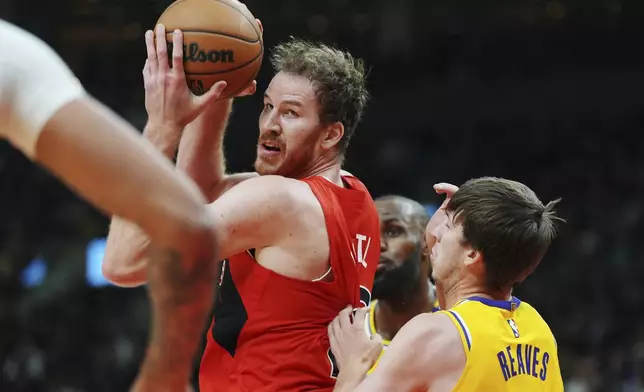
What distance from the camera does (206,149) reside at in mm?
3746

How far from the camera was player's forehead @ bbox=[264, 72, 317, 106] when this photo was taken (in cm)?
343

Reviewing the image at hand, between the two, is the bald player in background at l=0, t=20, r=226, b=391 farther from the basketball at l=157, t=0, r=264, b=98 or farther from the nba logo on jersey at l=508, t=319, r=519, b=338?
the nba logo on jersey at l=508, t=319, r=519, b=338

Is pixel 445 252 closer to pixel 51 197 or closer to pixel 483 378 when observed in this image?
pixel 483 378

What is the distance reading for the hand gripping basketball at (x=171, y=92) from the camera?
3.01 metres


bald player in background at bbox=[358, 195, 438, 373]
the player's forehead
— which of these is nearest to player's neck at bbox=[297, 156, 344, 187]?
the player's forehead

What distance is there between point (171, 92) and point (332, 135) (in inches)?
28.4

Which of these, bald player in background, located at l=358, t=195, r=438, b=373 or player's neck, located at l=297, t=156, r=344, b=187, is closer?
player's neck, located at l=297, t=156, r=344, b=187

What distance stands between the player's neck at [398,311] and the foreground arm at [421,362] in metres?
1.71

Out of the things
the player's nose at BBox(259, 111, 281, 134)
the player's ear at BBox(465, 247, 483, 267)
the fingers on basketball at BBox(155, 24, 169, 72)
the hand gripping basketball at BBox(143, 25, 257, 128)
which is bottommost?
the player's ear at BBox(465, 247, 483, 267)

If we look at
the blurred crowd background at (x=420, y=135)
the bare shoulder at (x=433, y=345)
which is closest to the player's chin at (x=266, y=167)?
the bare shoulder at (x=433, y=345)

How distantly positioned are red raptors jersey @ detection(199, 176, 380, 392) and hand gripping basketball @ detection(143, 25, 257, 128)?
0.51 metres

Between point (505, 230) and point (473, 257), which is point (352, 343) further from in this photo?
point (505, 230)

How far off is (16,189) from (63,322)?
238 cm

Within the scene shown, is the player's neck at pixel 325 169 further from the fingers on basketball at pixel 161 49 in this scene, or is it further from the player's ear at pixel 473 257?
the fingers on basketball at pixel 161 49
